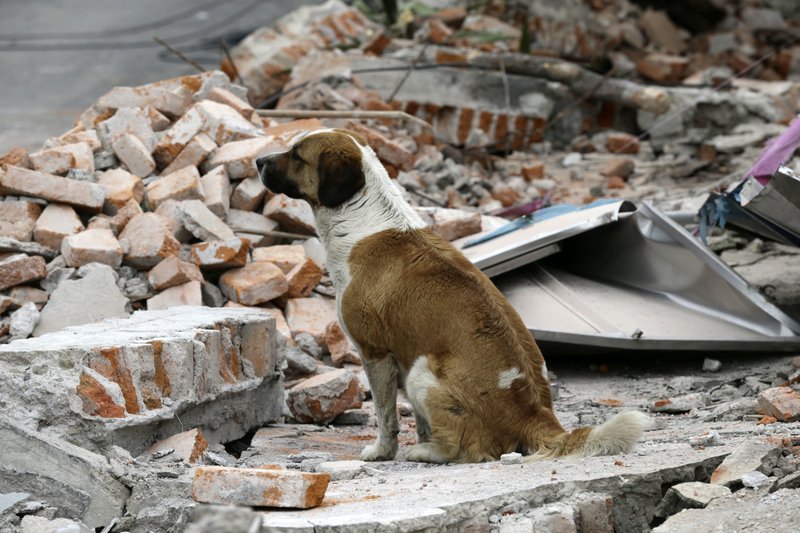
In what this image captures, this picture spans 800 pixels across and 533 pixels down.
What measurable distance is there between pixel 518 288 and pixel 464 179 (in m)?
4.55

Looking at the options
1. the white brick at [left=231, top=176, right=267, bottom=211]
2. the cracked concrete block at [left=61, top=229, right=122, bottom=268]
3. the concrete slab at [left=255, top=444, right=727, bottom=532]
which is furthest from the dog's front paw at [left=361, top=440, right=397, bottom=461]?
the white brick at [left=231, top=176, right=267, bottom=211]

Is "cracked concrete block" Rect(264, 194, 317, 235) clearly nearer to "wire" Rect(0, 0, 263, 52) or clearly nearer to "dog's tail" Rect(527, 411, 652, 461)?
"dog's tail" Rect(527, 411, 652, 461)

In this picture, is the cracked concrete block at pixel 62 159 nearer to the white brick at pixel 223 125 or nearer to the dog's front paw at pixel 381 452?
the white brick at pixel 223 125

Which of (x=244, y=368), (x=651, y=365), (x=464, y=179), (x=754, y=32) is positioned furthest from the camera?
(x=754, y=32)

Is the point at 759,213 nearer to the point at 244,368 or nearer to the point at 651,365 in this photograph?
the point at 651,365

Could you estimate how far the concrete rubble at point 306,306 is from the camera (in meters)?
4.42

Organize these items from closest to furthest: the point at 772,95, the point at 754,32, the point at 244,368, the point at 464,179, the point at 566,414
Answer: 1. the point at 244,368
2. the point at 566,414
3. the point at 464,179
4. the point at 772,95
5. the point at 754,32

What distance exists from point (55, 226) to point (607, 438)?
452cm

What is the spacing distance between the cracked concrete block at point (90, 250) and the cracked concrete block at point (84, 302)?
0.61 ft

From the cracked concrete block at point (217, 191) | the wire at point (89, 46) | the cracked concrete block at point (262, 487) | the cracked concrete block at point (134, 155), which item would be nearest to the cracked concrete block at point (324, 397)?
the cracked concrete block at point (217, 191)

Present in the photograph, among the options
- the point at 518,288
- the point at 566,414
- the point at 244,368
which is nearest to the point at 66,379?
the point at 244,368

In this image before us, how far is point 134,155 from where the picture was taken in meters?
9.04

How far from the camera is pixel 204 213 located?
27.1ft

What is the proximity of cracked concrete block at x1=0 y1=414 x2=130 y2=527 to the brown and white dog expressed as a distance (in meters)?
1.43
